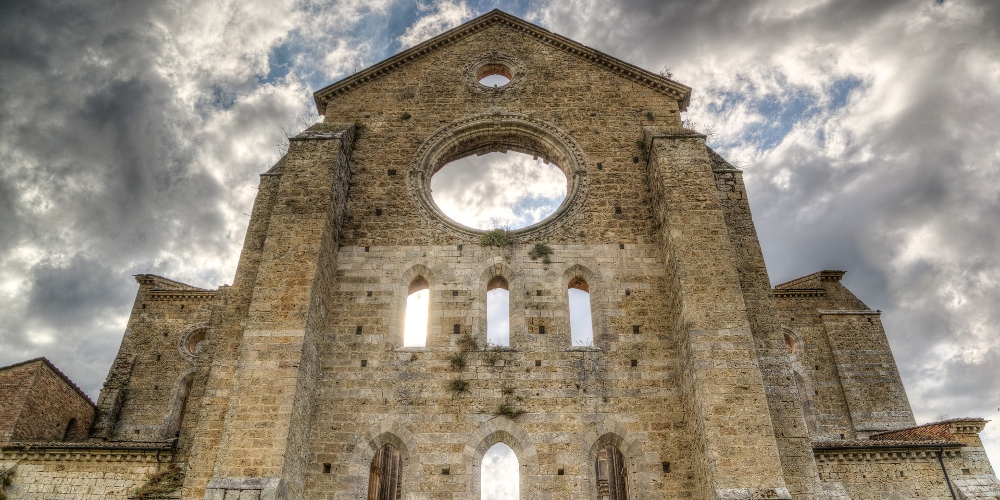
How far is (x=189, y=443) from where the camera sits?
1160cm

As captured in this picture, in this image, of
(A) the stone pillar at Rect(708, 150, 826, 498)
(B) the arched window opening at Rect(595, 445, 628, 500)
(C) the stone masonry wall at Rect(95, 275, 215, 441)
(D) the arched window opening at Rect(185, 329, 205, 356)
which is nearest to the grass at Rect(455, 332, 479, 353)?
(A) the stone pillar at Rect(708, 150, 826, 498)

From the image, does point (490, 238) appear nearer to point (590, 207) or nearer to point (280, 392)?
point (590, 207)

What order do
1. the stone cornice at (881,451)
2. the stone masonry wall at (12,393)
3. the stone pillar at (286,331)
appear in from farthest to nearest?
the stone masonry wall at (12,393), the stone cornice at (881,451), the stone pillar at (286,331)

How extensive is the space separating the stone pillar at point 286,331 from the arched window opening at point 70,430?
8344mm

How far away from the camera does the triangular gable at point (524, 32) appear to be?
50.3 ft

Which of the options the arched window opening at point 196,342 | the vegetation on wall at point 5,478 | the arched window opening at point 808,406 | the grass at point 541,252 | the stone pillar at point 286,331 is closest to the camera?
the stone pillar at point 286,331

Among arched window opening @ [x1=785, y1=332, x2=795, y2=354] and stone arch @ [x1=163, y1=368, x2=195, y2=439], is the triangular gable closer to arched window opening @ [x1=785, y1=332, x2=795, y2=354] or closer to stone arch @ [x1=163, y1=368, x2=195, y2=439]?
arched window opening @ [x1=785, y1=332, x2=795, y2=354]

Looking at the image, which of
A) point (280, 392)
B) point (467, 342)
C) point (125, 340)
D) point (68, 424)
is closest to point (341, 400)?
point (280, 392)

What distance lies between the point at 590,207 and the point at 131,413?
14441 millimetres

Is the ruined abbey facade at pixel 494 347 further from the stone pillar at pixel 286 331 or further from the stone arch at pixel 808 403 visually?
the stone arch at pixel 808 403

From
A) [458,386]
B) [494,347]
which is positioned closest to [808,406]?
[494,347]

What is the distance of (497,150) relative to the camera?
50.1 ft

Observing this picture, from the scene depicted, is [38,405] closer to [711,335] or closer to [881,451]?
[711,335]

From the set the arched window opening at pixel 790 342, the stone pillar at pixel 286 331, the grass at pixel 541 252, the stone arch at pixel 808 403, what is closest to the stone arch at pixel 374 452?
the stone pillar at pixel 286 331
